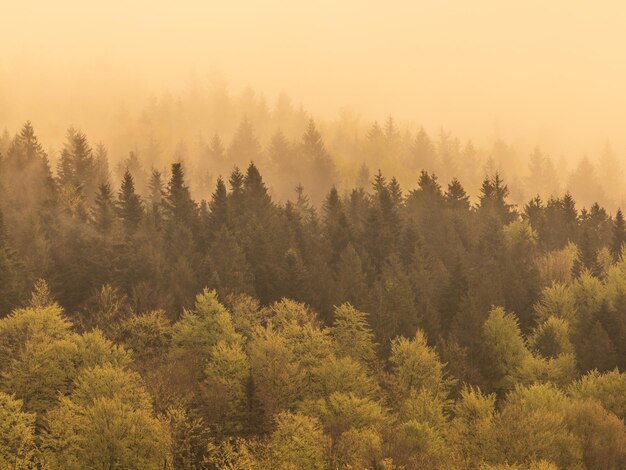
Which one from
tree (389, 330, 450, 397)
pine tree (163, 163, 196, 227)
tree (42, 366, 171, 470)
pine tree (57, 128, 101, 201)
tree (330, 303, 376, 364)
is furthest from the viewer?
pine tree (57, 128, 101, 201)

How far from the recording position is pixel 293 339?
83062 millimetres

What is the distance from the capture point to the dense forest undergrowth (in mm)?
64438

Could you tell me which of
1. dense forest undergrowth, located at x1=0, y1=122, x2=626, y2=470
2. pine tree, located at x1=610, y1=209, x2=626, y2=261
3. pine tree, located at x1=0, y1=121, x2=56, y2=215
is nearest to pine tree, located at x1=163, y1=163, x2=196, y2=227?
dense forest undergrowth, located at x1=0, y1=122, x2=626, y2=470

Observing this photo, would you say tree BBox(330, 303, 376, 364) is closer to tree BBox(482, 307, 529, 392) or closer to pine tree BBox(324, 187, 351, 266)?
tree BBox(482, 307, 529, 392)

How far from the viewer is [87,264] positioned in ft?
316

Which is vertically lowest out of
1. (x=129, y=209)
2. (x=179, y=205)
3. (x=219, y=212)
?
(x=219, y=212)

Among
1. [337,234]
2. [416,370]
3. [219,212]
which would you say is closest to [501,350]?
[416,370]

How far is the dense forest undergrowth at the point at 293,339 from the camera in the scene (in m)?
64.4

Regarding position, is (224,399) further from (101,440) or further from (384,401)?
(384,401)

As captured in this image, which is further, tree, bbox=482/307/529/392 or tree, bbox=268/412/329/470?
tree, bbox=482/307/529/392

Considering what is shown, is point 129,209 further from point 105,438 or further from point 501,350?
point 105,438

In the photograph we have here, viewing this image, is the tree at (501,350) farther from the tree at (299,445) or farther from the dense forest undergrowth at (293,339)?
the tree at (299,445)

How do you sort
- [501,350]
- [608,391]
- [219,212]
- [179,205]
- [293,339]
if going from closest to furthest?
[608,391] → [293,339] → [501,350] → [219,212] → [179,205]

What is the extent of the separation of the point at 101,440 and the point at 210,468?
9248 mm
